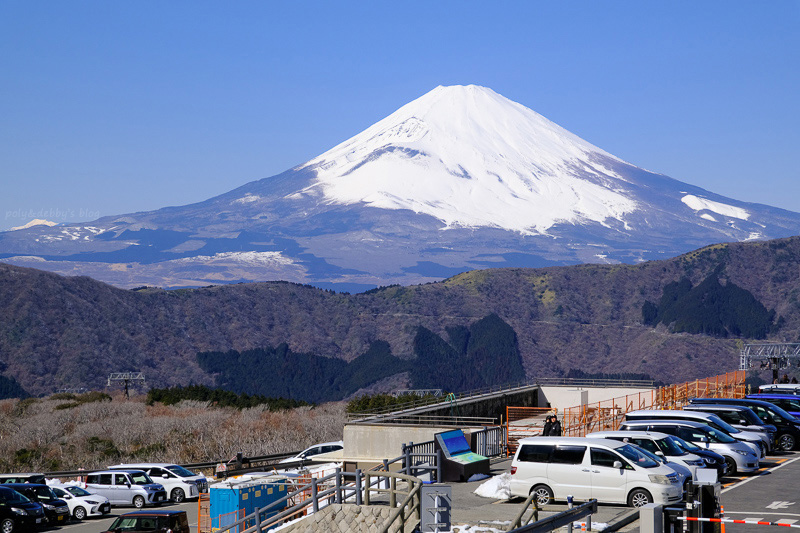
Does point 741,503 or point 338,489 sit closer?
point 338,489

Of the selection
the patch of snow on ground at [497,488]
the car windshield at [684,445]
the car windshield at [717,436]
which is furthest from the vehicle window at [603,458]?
the car windshield at [717,436]

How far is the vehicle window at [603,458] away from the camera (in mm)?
21406

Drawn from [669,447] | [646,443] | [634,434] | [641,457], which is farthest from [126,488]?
[641,457]

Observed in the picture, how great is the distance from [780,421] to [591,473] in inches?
537

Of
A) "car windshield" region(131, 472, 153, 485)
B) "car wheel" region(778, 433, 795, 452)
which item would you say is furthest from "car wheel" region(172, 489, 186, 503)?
"car wheel" region(778, 433, 795, 452)

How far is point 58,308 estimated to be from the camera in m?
163

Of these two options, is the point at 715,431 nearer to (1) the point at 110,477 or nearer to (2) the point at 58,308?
(1) the point at 110,477

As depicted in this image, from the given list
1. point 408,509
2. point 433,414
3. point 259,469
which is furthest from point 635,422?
point 259,469

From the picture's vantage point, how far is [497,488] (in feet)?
76.0

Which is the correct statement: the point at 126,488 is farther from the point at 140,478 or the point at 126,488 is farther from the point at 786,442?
the point at 786,442

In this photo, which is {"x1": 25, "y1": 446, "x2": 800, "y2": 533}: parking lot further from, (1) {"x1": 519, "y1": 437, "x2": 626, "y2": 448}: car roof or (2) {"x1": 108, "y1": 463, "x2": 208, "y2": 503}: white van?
(2) {"x1": 108, "y1": 463, "x2": 208, "y2": 503}: white van

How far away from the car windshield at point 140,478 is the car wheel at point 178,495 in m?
0.88

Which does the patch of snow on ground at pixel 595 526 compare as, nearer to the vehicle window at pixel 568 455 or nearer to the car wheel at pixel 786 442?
the vehicle window at pixel 568 455

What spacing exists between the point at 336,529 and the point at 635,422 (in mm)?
9413
